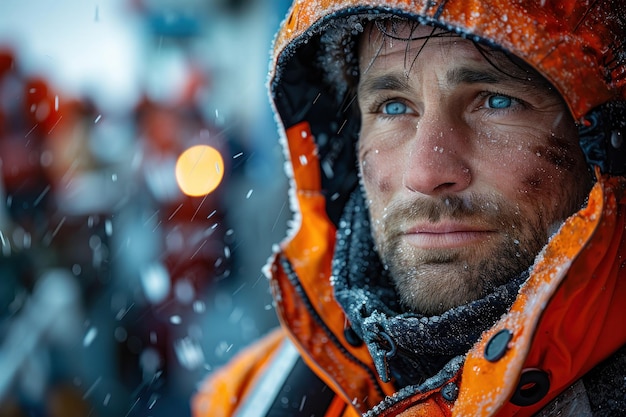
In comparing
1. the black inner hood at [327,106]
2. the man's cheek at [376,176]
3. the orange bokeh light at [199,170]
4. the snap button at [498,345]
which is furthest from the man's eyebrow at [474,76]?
the orange bokeh light at [199,170]

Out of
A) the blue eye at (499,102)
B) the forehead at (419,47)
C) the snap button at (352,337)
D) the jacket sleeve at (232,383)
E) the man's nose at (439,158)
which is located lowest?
the jacket sleeve at (232,383)

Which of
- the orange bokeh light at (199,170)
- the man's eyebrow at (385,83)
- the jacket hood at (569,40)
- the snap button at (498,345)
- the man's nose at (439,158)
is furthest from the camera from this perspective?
the orange bokeh light at (199,170)

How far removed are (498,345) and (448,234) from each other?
43cm

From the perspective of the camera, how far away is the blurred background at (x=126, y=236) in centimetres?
492

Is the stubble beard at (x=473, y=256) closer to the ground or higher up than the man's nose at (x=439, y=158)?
closer to the ground

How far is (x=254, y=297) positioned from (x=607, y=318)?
481 cm

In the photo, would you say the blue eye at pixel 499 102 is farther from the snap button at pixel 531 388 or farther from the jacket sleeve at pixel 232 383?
the jacket sleeve at pixel 232 383

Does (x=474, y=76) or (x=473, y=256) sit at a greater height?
(x=474, y=76)

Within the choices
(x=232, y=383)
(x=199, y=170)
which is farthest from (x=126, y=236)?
(x=232, y=383)

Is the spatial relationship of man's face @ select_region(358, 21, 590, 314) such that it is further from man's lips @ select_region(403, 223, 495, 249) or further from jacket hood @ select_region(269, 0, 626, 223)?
jacket hood @ select_region(269, 0, 626, 223)

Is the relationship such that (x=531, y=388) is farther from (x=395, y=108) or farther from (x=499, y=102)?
(x=395, y=108)

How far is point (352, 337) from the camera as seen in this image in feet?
7.24

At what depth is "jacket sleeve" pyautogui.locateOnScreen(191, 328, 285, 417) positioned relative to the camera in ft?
7.97

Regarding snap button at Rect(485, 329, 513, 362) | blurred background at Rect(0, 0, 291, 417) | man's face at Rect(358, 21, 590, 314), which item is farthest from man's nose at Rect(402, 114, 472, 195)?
blurred background at Rect(0, 0, 291, 417)
